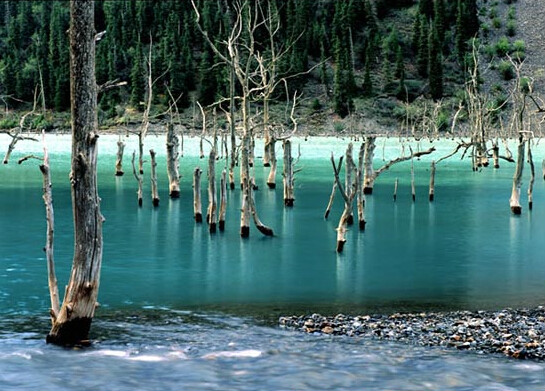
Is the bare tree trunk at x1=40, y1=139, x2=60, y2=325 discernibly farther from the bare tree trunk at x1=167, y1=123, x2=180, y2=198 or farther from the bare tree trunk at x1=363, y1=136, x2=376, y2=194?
the bare tree trunk at x1=363, y1=136, x2=376, y2=194

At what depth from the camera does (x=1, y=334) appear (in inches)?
538

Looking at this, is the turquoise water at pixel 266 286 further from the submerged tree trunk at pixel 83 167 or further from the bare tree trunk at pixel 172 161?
the submerged tree trunk at pixel 83 167

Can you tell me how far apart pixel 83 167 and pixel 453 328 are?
6636 mm

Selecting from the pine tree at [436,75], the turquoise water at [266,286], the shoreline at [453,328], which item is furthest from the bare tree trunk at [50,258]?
the pine tree at [436,75]

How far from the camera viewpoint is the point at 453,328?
44.8 feet

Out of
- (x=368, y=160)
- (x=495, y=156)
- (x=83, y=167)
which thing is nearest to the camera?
(x=83, y=167)

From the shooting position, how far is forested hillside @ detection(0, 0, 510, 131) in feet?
490

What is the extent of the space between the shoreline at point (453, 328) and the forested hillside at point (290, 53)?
125 m

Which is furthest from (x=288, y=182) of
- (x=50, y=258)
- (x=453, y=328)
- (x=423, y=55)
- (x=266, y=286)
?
(x=423, y=55)

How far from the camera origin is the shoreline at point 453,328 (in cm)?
1258

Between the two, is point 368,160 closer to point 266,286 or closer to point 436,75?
point 266,286

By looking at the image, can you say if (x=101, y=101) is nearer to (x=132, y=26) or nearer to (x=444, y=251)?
(x=132, y=26)

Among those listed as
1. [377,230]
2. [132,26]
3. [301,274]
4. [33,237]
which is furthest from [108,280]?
[132,26]

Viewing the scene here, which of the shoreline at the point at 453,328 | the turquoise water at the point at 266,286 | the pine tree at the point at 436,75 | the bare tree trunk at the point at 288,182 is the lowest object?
the turquoise water at the point at 266,286
